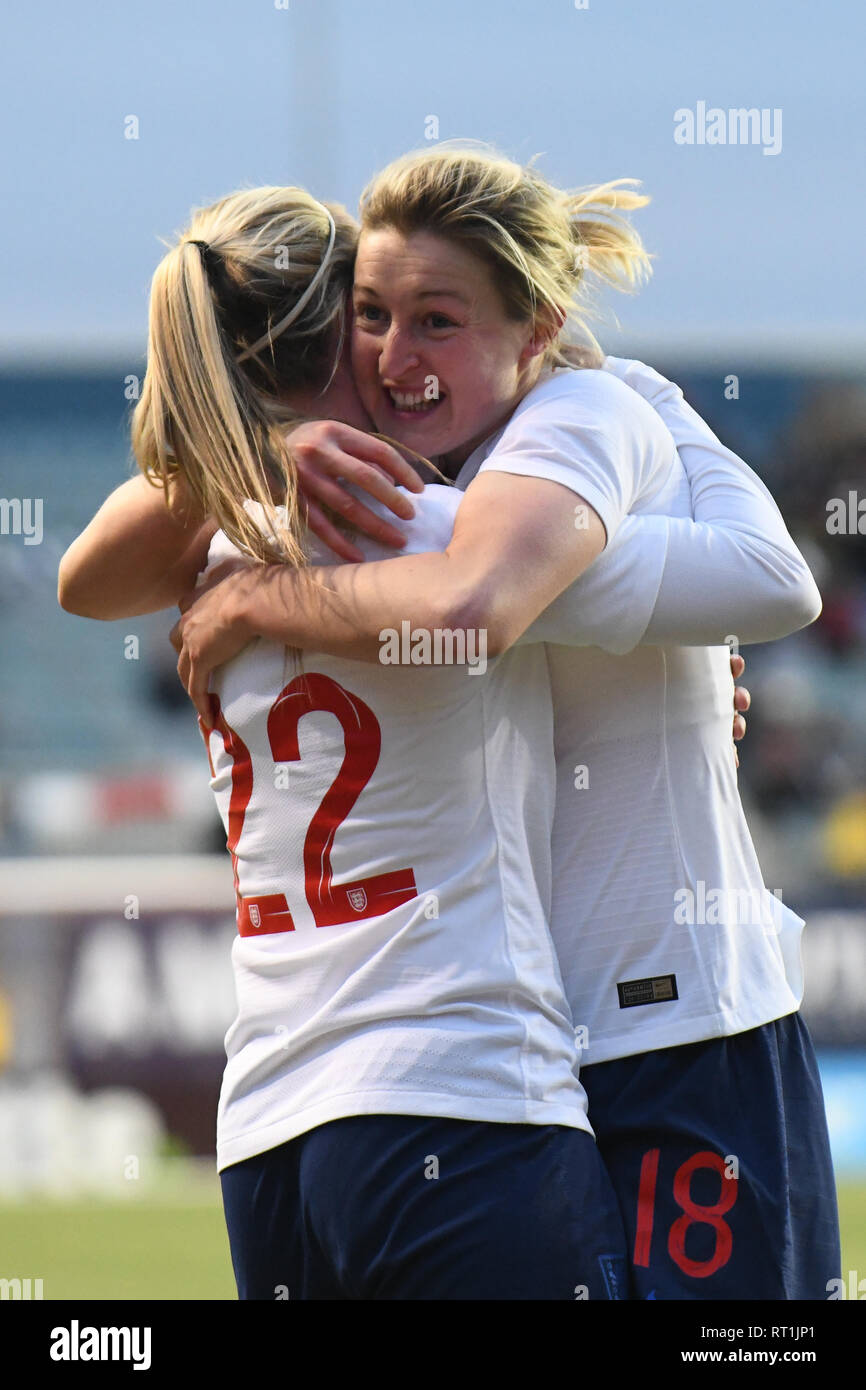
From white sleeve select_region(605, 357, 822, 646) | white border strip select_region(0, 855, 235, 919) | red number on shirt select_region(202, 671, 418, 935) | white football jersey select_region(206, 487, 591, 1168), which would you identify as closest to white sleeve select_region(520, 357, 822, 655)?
white sleeve select_region(605, 357, 822, 646)

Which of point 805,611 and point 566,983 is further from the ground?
point 805,611

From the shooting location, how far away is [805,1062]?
1850mm

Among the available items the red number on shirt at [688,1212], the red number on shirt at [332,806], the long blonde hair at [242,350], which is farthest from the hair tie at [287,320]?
the red number on shirt at [688,1212]

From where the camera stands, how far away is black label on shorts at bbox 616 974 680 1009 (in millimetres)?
1760

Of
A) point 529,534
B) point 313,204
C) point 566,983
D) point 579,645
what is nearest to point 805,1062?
point 566,983

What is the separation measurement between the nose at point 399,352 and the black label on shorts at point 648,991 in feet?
2.39

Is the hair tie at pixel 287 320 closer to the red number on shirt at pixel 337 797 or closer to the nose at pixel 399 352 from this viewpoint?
the nose at pixel 399 352

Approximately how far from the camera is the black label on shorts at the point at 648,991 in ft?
5.77

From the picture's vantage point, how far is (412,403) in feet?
6.09

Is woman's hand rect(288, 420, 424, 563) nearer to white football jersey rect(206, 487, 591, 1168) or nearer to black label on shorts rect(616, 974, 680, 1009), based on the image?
white football jersey rect(206, 487, 591, 1168)

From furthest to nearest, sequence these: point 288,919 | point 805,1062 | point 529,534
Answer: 1. point 805,1062
2. point 288,919
3. point 529,534

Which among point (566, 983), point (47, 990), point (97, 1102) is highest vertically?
point (566, 983)
